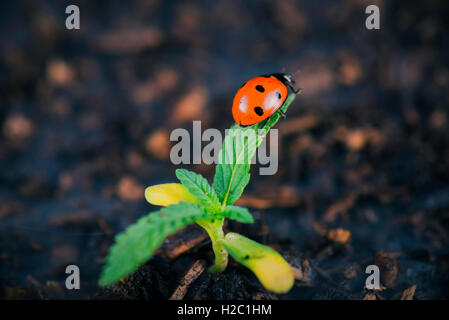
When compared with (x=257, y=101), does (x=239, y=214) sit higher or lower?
lower

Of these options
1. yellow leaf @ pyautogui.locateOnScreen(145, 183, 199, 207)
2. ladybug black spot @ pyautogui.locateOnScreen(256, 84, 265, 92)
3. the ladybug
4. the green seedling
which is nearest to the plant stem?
the green seedling

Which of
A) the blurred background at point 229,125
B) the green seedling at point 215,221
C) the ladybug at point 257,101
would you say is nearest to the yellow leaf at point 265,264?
the green seedling at point 215,221

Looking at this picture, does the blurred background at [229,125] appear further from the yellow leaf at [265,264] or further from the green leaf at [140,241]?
the green leaf at [140,241]

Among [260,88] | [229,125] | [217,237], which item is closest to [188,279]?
[217,237]

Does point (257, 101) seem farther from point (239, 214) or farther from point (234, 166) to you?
point (239, 214)

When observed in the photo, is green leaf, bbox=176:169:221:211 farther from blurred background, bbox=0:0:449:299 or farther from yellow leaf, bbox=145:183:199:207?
blurred background, bbox=0:0:449:299

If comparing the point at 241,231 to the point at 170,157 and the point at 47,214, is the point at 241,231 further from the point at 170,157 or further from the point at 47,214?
the point at 47,214
